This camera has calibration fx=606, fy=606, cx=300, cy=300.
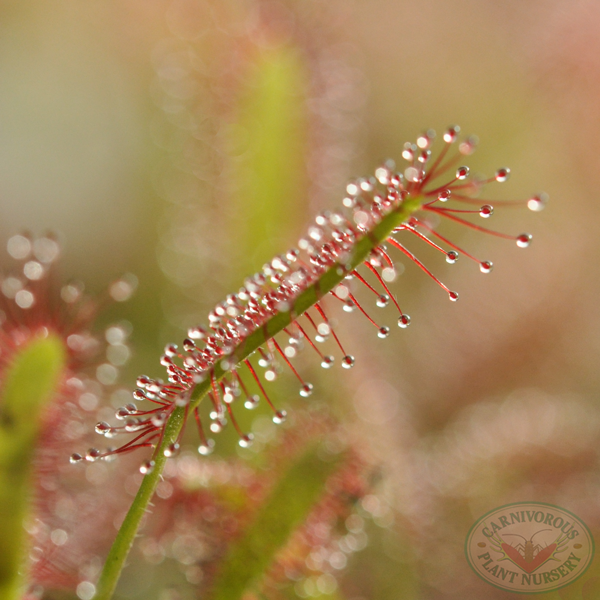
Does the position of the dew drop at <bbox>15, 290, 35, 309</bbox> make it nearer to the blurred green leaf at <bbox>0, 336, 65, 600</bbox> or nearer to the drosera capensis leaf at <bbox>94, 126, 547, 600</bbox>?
the blurred green leaf at <bbox>0, 336, 65, 600</bbox>

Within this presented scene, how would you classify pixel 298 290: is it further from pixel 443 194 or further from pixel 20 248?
pixel 20 248

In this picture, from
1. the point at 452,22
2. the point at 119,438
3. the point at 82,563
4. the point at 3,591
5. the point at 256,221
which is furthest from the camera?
the point at 452,22

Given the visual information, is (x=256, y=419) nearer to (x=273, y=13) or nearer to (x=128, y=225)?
(x=273, y=13)

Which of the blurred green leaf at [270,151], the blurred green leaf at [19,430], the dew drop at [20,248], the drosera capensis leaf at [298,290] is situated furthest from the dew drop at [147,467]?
the blurred green leaf at [270,151]

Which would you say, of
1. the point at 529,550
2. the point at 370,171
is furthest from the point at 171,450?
→ the point at 370,171

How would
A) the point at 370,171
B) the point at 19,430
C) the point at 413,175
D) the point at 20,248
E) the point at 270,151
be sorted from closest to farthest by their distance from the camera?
the point at 413,175
the point at 19,430
the point at 20,248
the point at 270,151
the point at 370,171

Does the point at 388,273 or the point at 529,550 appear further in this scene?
the point at 529,550

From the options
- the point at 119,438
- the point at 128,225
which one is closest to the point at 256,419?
the point at 119,438

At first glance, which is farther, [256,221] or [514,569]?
[256,221]
